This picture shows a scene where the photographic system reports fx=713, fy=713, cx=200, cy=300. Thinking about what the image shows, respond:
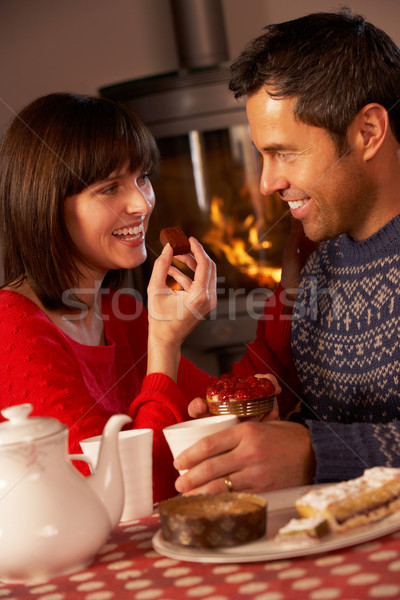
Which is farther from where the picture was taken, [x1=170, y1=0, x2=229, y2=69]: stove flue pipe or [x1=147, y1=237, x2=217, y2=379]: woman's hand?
[x1=170, y1=0, x2=229, y2=69]: stove flue pipe

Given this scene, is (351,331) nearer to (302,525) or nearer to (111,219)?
(111,219)

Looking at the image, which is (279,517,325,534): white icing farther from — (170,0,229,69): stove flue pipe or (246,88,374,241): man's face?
(170,0,229,69): stove flue pipe

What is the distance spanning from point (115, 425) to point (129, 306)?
104 centimetres

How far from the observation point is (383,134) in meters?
A: 1.38

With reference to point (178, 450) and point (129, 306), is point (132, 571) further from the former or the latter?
point (129, 306)

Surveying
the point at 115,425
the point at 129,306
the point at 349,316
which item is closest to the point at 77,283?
the point at 129,306

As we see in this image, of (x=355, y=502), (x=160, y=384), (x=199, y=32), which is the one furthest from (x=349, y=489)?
(x=199, y=32)

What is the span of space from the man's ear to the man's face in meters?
0.03

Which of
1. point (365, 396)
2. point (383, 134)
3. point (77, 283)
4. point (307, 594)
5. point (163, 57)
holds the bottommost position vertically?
point (365, 396)

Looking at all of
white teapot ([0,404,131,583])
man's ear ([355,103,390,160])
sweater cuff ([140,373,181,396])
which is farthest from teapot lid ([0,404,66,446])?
man's ear ([355,103,390,160])

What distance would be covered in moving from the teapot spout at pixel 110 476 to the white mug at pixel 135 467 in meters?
0.08

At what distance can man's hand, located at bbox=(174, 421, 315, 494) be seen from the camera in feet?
2.98

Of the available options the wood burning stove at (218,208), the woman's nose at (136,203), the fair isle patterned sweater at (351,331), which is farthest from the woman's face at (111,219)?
A: the wood burning stove at (218,208)

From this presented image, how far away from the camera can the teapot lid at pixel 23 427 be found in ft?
2.41
